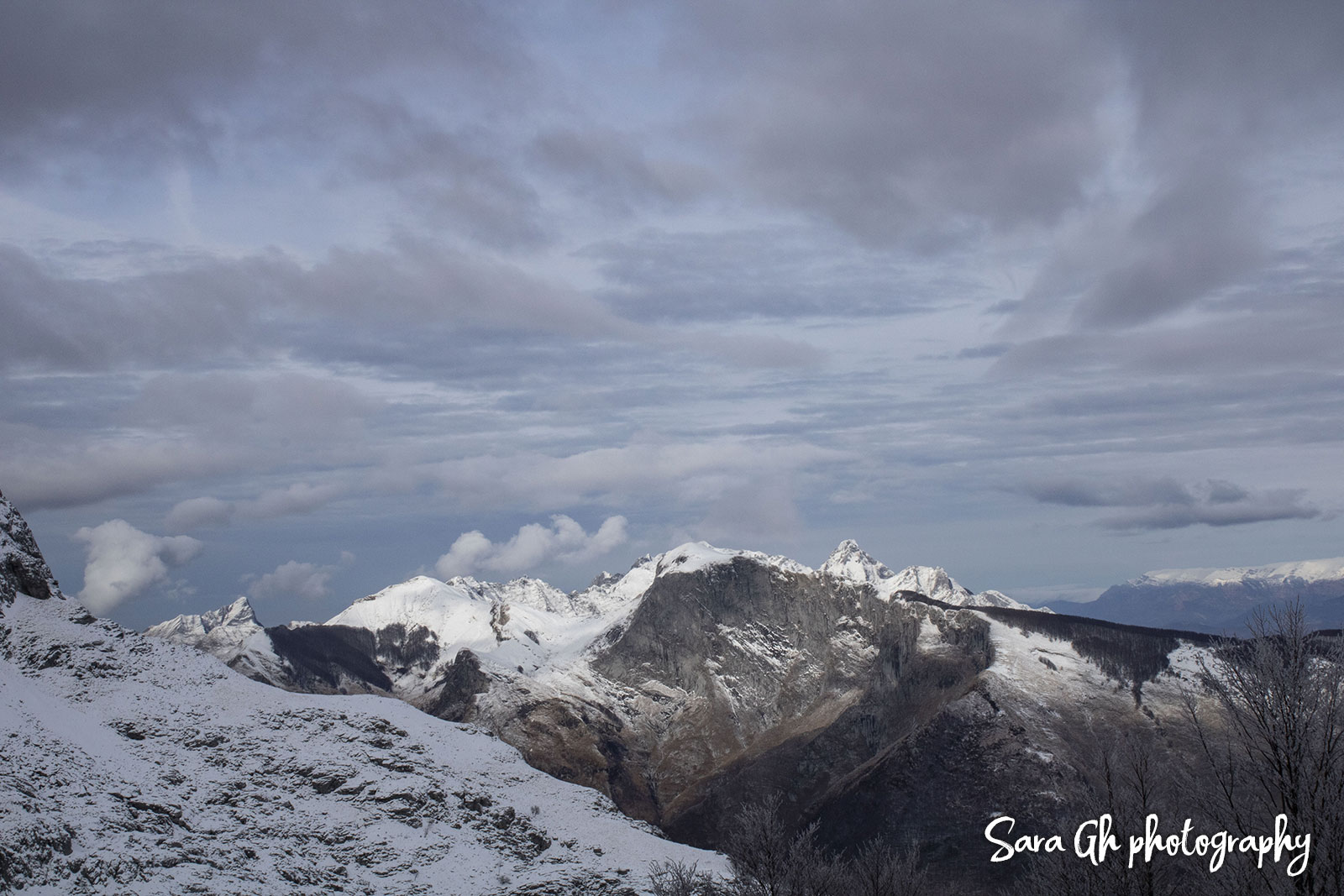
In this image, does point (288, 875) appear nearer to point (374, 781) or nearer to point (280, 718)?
point (374, 781)

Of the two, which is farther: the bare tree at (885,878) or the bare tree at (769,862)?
the bare tree at (885,878)

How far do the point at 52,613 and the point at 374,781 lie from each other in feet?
180

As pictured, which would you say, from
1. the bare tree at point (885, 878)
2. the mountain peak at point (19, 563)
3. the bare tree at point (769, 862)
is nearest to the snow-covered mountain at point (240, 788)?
the mountain peak at point (19, 563)

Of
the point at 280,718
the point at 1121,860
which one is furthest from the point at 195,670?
the point at 1121,860

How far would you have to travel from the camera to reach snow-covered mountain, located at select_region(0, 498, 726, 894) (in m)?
105

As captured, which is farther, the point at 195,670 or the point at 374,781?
the point at 195,670

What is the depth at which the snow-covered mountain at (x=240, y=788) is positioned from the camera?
104625 millimetres

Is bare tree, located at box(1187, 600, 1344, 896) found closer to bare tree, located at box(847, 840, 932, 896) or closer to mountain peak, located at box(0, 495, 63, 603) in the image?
bare tree, located at box(847, 840, 932, 896)

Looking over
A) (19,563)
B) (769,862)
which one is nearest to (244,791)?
(19,563)

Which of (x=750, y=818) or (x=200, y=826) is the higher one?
(x=750, y=818)

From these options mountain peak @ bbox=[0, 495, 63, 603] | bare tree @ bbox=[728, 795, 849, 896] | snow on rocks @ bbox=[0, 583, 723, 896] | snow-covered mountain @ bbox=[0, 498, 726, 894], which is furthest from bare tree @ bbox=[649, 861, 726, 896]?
mountain peak @ bbox=[0, 495, 63, 603]

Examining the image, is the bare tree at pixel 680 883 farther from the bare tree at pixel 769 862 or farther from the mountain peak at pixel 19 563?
the mountain peak at pixel 19 563

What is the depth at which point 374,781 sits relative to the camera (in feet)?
455

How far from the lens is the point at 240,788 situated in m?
128
